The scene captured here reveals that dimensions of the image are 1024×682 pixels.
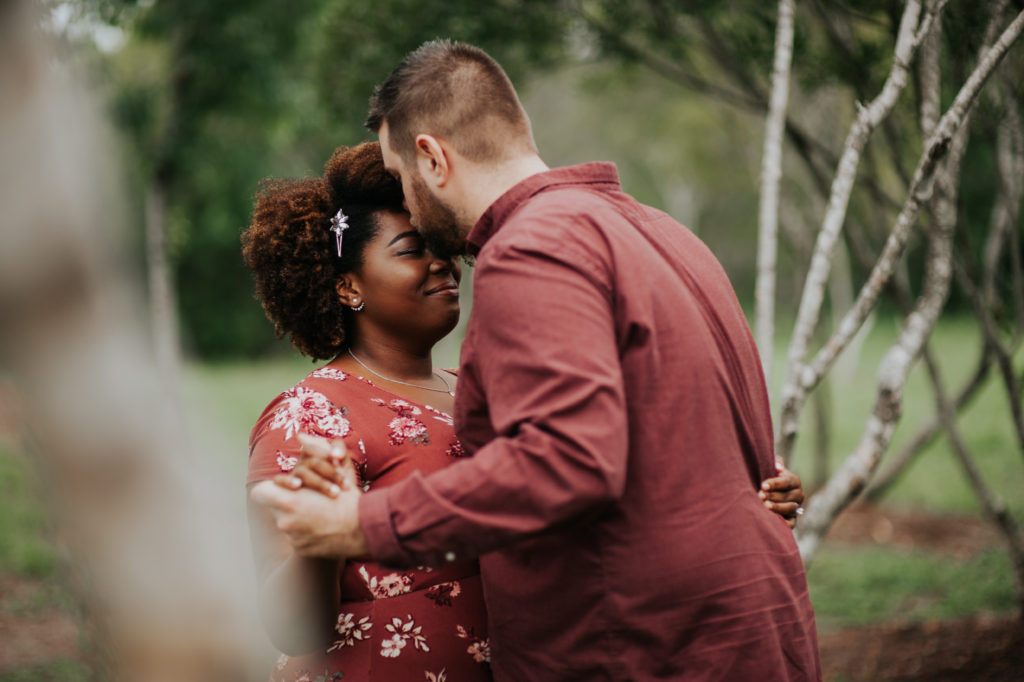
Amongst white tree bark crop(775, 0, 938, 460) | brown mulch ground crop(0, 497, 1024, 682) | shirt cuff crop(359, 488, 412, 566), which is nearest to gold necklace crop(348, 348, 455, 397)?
shirt cuff crop(359, 488, 412, 566)

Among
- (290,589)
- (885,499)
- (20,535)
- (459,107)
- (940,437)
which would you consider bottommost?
(940,437)

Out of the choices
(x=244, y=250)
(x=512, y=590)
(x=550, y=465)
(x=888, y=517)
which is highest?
(x=244, y=250)

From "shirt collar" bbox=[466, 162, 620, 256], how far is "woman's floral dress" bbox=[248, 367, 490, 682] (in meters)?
0.61

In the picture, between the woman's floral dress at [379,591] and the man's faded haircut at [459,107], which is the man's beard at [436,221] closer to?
the man's faded haircut at [459,107]

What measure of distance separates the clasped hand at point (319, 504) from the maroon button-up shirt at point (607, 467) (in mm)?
54

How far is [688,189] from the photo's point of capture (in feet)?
101

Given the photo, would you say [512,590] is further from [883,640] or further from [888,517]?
[888,517]

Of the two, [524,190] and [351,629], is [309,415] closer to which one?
[351,629]

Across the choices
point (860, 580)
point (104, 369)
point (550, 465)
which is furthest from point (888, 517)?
point (104, 369)

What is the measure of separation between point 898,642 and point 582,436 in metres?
5.32

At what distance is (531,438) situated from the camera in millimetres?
1622

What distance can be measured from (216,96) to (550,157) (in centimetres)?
2140

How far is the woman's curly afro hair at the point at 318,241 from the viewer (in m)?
2.69

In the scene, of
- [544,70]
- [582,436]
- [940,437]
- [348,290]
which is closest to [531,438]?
[582,436]
